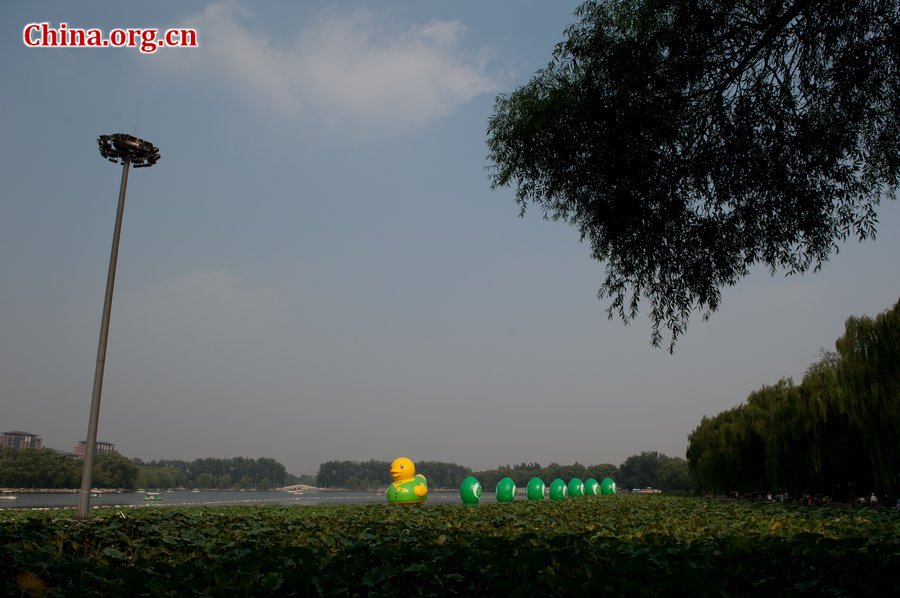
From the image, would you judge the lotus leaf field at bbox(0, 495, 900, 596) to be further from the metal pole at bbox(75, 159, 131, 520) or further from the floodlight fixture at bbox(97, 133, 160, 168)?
the floodlight fixture at bbox(97, 133, 160, 168)

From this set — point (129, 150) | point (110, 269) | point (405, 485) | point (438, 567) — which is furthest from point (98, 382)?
point (405, 485)

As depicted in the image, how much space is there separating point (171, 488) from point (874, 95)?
563 feet

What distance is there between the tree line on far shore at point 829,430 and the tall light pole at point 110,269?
81.2 ft

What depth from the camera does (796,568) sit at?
202 inches

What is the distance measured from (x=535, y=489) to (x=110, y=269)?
29.6m

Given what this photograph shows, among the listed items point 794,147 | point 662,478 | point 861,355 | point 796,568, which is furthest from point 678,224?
point 662,478

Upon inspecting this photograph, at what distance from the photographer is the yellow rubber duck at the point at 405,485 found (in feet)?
86.3

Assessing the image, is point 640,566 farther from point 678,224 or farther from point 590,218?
point 590,218

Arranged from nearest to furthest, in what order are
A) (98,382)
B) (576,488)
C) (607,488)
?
(98,382) → (576,488) → (607,488)

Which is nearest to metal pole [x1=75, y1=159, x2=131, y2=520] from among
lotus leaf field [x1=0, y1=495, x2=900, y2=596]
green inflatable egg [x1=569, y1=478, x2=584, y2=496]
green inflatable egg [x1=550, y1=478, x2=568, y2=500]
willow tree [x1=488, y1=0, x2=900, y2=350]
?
lotus leaf field [x1=0, y1=495, x2=900, y2=596]

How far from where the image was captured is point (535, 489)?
3819 centimetres

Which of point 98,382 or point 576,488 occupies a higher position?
point 98,382

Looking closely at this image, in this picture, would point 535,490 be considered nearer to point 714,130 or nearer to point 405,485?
point 405,485

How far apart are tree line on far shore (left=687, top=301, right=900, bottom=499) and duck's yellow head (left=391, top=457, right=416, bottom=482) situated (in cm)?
1801
